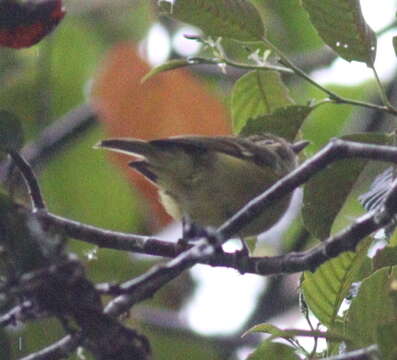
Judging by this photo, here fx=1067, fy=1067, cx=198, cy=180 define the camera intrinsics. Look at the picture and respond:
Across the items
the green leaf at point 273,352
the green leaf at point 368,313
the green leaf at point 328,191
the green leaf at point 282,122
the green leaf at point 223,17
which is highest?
the green leaf at point 223,17

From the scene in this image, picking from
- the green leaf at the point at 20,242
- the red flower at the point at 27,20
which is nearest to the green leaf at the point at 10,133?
the red flower at the point at 27,20

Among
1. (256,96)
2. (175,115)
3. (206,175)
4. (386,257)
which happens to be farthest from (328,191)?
(175,115)

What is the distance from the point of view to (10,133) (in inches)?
91.5

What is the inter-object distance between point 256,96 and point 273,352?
119cm

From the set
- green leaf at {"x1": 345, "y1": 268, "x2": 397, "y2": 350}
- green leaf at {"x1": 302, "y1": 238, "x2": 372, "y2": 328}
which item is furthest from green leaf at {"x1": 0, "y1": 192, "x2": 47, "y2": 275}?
green leaf at {"x1": 302, "y1": 238, "x2": 372, "y2": 328}

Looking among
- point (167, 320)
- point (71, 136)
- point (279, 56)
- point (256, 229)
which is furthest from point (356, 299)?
point (71, 136)

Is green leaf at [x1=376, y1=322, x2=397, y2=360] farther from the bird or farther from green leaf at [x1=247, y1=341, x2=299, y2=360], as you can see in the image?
the bird

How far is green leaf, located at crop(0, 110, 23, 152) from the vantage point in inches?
91.3

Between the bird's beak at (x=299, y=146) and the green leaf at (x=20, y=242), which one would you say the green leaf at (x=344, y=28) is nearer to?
the green leaf at (x=20, y=242)

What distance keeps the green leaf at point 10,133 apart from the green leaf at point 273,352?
0.72m

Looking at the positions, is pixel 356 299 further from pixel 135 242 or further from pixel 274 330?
pixel 135 242

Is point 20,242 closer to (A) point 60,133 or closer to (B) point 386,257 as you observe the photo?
(B) point 386,257

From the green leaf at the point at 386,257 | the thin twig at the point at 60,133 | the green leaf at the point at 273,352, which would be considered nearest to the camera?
the green leaf at the point at 273,352

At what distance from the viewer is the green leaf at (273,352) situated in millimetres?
2439
